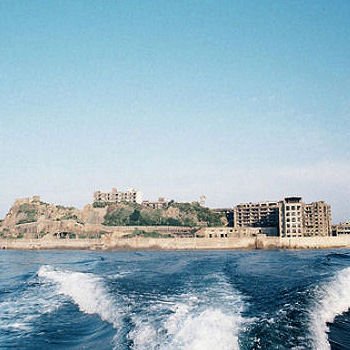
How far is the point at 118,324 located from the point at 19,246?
9095cm

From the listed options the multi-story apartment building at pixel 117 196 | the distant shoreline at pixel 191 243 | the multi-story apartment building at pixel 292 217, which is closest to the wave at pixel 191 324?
the distant shoreline at pixel 191 243

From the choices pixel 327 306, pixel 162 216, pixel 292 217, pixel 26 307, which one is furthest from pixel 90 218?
pixel 327 306

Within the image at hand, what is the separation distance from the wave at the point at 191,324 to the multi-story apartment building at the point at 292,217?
7301 centimetres

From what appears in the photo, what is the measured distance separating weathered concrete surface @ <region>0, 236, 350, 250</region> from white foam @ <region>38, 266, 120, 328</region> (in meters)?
54.6

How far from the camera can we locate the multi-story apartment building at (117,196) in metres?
148

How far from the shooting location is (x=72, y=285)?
2875cm

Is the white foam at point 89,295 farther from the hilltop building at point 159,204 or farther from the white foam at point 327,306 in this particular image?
the hilltop building at point 159,204

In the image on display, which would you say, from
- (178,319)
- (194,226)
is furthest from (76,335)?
(194,226)

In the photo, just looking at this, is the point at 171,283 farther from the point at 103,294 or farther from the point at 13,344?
the point at 13,344

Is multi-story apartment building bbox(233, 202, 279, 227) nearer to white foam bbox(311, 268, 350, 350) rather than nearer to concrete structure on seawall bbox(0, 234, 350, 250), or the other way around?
concrete structure on seawall bbox(0, 234, 350, 250)

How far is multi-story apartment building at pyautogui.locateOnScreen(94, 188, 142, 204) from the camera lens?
148 meters

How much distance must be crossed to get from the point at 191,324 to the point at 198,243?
74250 mm

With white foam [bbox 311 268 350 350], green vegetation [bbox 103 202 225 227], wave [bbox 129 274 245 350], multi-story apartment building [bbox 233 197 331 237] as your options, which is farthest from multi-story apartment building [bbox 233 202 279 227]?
wave [bbox 129 274 245 350]

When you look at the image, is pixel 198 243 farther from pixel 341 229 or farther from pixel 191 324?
pixel 191 324
